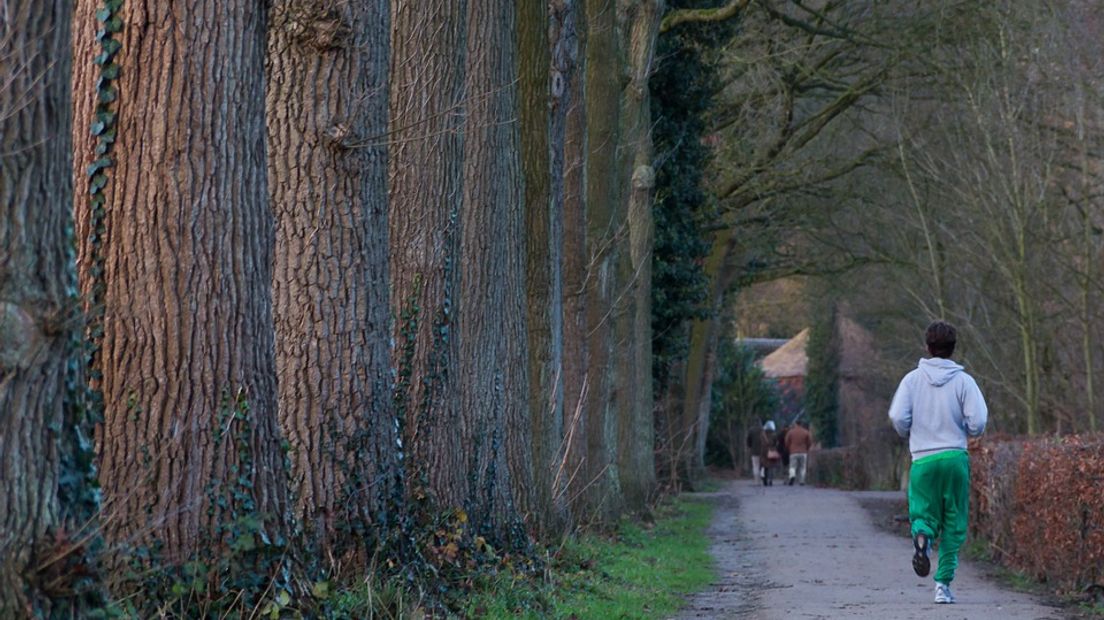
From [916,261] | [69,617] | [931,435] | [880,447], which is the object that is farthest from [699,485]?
[69,617]

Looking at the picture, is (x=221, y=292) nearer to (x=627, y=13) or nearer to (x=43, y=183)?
(x=43, y=183)

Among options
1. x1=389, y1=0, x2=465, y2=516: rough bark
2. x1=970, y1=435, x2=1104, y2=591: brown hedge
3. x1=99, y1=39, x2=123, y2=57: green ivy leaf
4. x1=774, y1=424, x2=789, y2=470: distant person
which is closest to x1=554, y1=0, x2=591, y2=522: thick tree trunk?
x1=970, y1=435, x2=1104, y2=591: brown hedge

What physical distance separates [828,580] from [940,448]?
296cm

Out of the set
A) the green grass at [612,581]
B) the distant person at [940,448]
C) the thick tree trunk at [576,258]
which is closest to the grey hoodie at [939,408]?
the distant person at [940,448]

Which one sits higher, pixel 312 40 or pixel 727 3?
pixel 727 3

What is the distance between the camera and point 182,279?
6.71 meters

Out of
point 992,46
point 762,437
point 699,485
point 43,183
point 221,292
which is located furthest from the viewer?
point 762,437

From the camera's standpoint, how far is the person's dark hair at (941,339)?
10.7m

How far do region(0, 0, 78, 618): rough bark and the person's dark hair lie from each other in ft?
23.7

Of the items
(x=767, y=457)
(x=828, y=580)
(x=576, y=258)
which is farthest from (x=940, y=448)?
(x=767, y=457)

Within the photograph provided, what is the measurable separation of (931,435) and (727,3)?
15.0 metres

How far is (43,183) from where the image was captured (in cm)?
A: 461

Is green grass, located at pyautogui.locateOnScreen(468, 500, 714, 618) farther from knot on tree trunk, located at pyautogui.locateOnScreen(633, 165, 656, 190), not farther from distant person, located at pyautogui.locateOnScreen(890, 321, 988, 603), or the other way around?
knot on tree trunk, located at pyautogui.locateOnScreen(633, 165, 656, 190)

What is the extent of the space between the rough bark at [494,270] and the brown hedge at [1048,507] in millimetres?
4145
